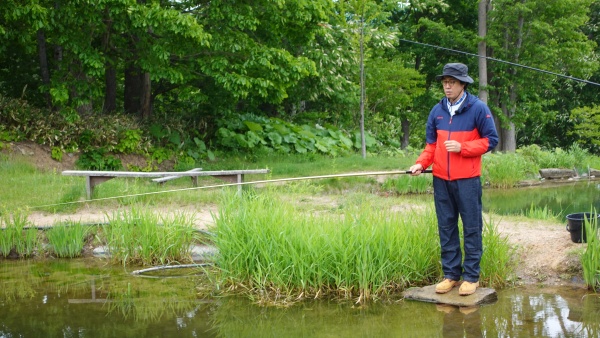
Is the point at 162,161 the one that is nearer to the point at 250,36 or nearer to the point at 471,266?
the point at 250,36

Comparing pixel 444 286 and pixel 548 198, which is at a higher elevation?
pixel 444 286

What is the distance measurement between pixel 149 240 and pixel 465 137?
11.5ft

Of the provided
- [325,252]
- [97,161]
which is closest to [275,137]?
[97,161]

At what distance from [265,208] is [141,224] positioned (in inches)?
62.9

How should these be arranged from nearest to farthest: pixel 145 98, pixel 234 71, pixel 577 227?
pixel 577 227 < pixel 234 71 < pixel 145 98

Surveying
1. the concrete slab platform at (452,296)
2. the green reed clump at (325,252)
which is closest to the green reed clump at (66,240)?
the green reed clump at (325,252)

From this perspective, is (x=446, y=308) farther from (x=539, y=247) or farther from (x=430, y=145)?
(x=539, y=247)

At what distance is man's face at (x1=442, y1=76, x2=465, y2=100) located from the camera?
19.4ft

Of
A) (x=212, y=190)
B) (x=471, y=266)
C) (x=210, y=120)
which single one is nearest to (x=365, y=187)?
(x=212, y=190)

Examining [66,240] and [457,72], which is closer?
[457,72]

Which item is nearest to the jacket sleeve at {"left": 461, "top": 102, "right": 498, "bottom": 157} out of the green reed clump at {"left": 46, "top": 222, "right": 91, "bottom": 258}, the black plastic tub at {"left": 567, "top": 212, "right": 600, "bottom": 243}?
the black plastic tub at {"left": 567, "top": 212, "right": 600, "bottom": 243}

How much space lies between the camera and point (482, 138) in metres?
5.85

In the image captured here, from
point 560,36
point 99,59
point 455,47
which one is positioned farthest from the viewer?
point 455,47

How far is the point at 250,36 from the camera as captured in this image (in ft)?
55.5
